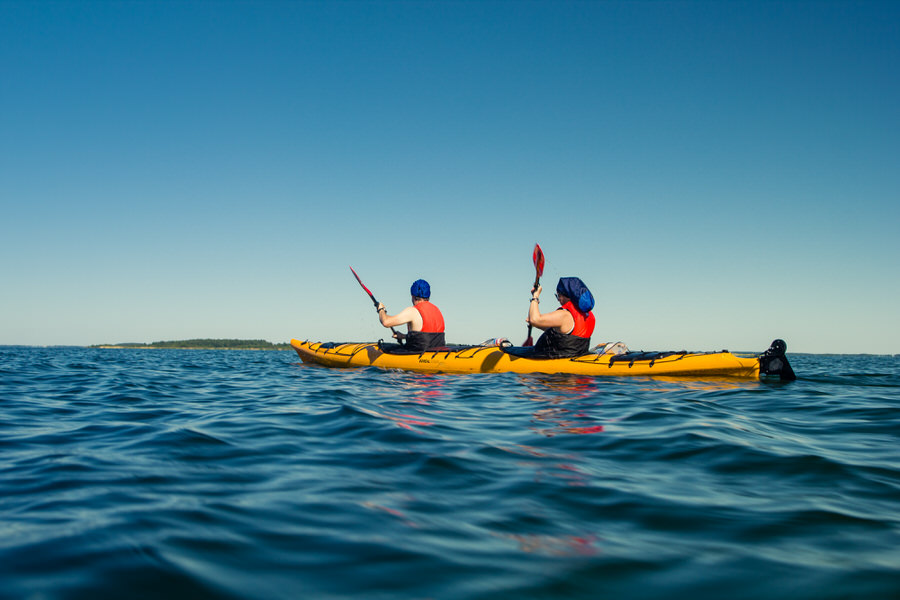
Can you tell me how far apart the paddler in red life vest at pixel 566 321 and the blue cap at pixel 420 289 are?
8.34 ft

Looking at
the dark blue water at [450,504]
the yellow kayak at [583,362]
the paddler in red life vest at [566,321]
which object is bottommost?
the dark blue water at [450,504]

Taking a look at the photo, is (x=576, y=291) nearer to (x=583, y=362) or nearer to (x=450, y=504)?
(x=583, y=362)

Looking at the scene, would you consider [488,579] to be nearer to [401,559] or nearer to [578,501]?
[401,559]

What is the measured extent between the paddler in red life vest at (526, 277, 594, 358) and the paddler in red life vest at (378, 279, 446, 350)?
8.21 feet

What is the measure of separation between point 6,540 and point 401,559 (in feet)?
5.39

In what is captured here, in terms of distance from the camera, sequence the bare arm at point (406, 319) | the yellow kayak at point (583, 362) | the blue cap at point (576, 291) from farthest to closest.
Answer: the bare arm at point (406, 319) < the blue cap at point (576, 291) < the yellow kayak at point (583, 362)

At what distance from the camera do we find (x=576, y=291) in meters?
9.33

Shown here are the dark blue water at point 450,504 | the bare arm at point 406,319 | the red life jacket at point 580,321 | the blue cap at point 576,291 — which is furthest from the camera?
the bare arm at point 406,319

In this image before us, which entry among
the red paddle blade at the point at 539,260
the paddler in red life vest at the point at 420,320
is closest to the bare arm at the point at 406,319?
the paddler in red life vest at the point at 420,320

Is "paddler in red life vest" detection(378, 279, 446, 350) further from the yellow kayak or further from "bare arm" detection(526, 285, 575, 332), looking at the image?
"bare arm" detection(526, 285, 575, 332)

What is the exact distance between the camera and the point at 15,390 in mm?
8336

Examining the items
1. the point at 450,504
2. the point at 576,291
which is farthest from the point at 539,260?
the point at 450,504

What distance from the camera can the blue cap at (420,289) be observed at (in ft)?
36.6

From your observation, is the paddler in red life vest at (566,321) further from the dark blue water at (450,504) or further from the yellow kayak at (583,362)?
the dark blue water at (450,504)
